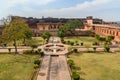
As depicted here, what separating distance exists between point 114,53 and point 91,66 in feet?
38.2

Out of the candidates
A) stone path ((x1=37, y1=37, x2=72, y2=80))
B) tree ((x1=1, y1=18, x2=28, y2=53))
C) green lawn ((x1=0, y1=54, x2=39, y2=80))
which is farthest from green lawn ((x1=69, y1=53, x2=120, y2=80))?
tree ((x1=1, y1=18, x2=28, y2=53))

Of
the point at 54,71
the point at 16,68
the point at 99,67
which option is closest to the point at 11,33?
the point at 16,68

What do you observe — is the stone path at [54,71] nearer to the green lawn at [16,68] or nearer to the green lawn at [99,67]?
the green lawn at [16,68]

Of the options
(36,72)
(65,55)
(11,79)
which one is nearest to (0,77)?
(11,79)

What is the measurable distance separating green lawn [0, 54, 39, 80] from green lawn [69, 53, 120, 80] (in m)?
6.61

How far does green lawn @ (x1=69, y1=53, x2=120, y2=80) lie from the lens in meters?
23.3

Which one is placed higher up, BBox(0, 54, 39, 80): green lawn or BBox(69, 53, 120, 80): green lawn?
BBox(0, 54, 39, 80): green lawn

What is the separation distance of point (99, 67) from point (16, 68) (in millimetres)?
11337

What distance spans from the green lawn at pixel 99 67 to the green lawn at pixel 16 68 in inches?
260

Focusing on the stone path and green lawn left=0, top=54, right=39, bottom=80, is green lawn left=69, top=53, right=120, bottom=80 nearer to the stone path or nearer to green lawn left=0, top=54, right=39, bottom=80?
the stone path

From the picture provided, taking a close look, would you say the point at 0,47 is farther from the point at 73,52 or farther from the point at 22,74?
A: the point at 22,74

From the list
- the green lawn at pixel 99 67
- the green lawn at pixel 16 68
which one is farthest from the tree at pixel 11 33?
the green lawn at pixel 99 67

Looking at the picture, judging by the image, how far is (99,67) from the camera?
2750cm

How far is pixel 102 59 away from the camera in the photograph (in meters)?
32.6
